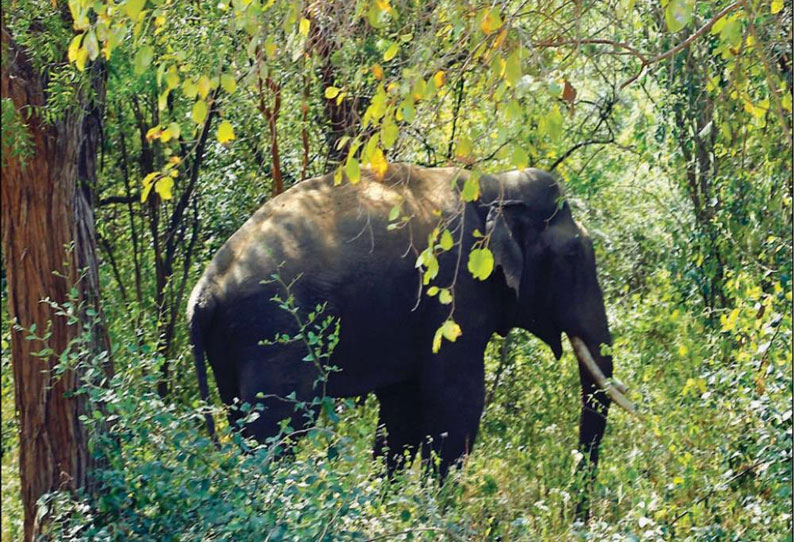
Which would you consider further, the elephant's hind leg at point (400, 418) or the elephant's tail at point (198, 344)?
the elephant's hind leg at point (400, 418)

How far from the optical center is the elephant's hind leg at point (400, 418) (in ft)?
27.2

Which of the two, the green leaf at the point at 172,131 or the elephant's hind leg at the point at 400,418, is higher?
the green leaf at the point at 172,131

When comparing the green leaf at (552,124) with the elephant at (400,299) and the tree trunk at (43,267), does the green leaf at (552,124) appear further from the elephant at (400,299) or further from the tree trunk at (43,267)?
the tree trunk at (43,267)

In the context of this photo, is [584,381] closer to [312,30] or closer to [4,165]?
[312,30]

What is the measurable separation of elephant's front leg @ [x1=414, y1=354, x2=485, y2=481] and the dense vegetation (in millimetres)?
221

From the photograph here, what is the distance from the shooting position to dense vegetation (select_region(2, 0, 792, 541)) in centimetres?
489

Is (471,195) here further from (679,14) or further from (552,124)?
(679,14)

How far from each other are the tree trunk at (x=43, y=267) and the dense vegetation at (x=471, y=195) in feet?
0.43

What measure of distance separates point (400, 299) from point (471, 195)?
3566mm

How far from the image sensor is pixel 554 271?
833 centimetres

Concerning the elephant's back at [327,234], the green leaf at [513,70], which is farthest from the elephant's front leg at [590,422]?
the green leaf at [513,70]

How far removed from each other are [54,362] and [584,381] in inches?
126

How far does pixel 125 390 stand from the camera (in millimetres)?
5359

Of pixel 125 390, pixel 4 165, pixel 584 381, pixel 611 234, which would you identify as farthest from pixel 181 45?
pixel 611 234
